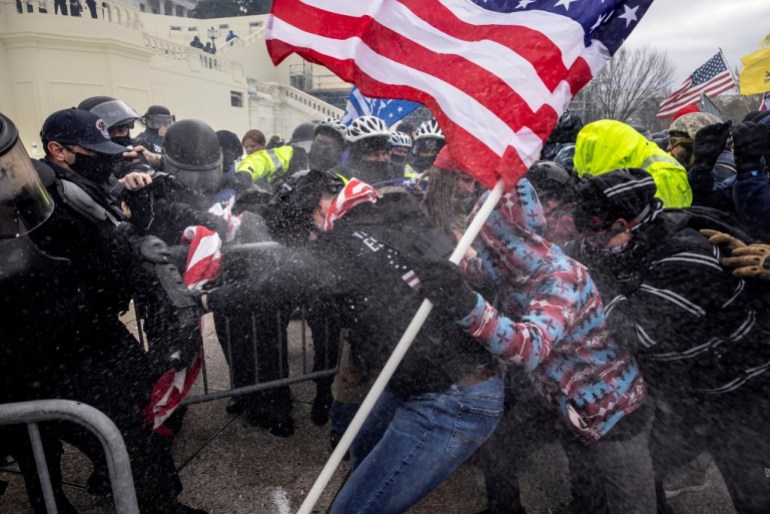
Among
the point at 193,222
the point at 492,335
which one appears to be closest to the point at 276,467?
the point at 193,222

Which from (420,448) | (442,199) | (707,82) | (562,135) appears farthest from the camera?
(707,82)

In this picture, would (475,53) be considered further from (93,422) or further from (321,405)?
(321,405)

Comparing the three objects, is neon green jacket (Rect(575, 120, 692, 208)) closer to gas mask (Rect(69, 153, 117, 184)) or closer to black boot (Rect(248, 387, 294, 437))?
black boot (Rect(248, 387, 294, 437))

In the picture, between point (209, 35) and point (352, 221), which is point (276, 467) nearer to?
point (352, 221)

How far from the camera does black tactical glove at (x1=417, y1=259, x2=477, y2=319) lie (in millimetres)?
1798

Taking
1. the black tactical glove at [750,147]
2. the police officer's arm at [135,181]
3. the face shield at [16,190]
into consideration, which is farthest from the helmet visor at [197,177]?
the black tactical glove at [750,147]

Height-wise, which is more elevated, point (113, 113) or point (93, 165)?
point (93, 165)

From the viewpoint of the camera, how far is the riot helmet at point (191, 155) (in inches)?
173

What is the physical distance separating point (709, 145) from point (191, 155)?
4267 millimetres

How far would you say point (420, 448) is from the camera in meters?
1.97

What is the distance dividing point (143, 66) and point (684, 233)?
25.7 metres

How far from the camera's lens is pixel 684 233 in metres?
2.24

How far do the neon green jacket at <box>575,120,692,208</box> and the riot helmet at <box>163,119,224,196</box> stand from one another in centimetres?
328

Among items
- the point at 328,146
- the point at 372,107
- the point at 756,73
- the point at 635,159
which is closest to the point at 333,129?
the point at 328,146
